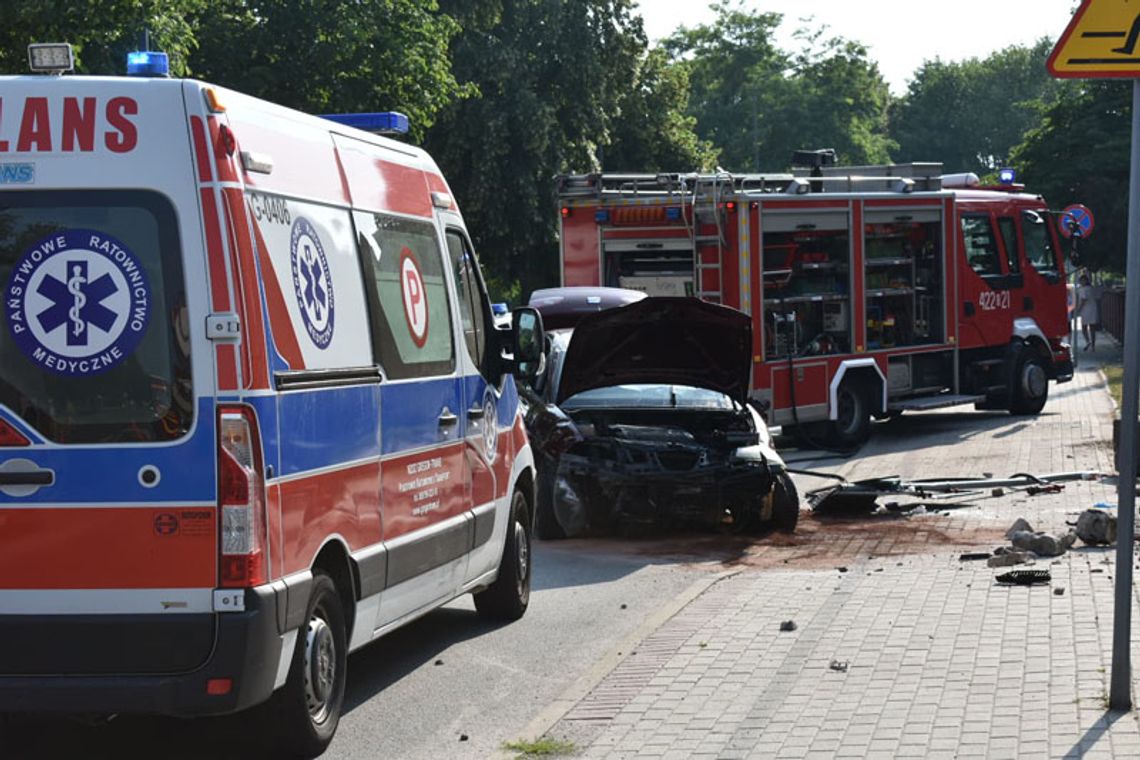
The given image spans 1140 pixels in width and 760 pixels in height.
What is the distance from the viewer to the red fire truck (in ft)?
67.2

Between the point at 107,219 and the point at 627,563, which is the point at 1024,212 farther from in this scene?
the point at 107,219

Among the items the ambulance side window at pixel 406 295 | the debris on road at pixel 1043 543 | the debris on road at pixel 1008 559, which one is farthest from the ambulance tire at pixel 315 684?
the debris on road at pixel 1043 543

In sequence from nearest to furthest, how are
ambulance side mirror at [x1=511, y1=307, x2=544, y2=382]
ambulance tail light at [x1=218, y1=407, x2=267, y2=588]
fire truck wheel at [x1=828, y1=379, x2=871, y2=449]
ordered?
ambulance tail light at [x1=218, y1=407, x2=267, y2=588], ambulance side mirror at [x1=511, y1=307, x2=544, y2=382], fire truck wheel at [x1=828, y1=379, x2=871, y2=449]

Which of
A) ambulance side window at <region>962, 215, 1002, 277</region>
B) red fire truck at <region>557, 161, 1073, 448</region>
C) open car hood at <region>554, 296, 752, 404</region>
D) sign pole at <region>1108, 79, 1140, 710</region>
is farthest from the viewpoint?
ambulance side window at <region>962, 215, 1002, 277</region>

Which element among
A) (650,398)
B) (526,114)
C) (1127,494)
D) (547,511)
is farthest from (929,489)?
(526,114)

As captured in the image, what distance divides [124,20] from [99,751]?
41.2 feet

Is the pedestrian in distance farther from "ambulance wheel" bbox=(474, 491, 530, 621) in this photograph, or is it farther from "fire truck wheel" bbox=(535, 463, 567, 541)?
"ambulance wheel" bbox=(474, 491, 530, 621)

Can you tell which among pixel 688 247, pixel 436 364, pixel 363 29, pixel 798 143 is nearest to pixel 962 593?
pixel 436 364

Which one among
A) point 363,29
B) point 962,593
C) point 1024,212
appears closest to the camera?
point 962,593

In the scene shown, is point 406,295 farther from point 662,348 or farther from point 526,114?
point 526,114

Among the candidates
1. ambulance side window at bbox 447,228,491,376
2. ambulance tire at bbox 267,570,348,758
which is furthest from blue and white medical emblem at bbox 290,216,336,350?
ambulance side window at bbox 447,228,491,376

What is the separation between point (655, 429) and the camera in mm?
13719

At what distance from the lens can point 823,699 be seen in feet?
25.1

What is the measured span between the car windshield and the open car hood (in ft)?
0.18
